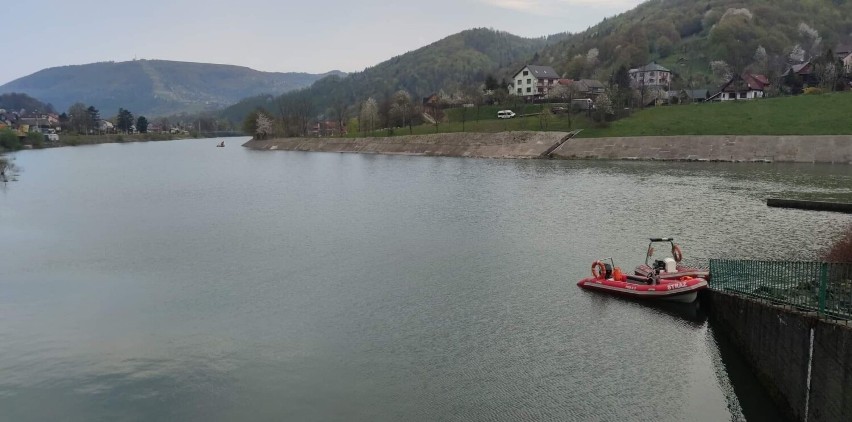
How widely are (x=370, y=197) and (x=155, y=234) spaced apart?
2550 centimetres

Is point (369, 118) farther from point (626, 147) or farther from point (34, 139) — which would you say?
point (34, 139)

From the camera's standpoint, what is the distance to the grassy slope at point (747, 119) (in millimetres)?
97750

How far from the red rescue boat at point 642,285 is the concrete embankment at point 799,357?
492cm

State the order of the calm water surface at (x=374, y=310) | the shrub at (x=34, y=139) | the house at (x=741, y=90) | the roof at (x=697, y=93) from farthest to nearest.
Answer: the shrub at (x=34, y=139)
the roof at (x=697, y=93)
the house at (x=741, y=90)
the calm water surface at (x=374, y=310)

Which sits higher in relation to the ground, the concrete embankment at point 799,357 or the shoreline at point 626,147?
the shoreline at point 626,147

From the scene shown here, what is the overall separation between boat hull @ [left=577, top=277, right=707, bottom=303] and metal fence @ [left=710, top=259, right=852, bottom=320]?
96 centimetres

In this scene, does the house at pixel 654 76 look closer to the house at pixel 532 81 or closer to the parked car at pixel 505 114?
the house at pixel 532 81

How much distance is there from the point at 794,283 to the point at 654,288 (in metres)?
8.53

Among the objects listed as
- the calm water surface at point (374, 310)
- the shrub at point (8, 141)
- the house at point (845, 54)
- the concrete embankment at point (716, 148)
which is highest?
the house at point (845, 54)

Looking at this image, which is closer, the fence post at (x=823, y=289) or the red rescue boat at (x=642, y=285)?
the fence post at (x=823, y=289)

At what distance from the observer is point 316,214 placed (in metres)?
59.0

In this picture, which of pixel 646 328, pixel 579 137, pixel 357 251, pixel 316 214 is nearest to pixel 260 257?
pixel 357 251

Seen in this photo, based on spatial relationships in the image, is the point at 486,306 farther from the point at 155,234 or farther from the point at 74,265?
the point at 155,234

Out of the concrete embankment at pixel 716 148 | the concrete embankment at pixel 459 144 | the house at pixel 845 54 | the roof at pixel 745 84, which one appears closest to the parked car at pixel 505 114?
the concrete embankment at pixel 459 144
